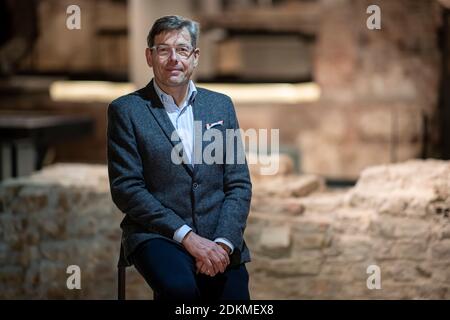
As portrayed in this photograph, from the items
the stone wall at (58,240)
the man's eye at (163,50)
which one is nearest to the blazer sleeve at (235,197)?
the man's eye at (163,50)

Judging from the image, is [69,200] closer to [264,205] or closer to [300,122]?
[264,205]

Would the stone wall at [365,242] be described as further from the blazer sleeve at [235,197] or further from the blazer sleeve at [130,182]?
the blazer sleeve at [130,182]

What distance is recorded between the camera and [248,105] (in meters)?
11.5

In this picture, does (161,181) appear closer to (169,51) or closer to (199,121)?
(199,121)

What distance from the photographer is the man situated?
10.5ft

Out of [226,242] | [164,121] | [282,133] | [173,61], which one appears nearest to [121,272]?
[226,242]

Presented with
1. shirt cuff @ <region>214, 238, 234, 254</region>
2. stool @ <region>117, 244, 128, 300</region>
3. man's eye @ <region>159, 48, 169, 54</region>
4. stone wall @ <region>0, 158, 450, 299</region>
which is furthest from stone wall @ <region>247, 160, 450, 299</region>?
man's eye @ <region>159, 48, 169, 54</region>

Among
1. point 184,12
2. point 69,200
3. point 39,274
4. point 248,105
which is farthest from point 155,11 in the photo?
point 39,274

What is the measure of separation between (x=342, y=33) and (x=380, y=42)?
0.66 meters

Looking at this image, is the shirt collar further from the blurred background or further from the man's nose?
the blurred background

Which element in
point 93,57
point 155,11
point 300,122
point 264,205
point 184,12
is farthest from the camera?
point 93,57

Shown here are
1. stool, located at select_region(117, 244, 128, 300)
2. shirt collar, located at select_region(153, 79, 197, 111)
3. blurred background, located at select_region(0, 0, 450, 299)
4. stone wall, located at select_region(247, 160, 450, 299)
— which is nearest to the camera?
shirt collar, located at select_region(153, 79, 197, 111)

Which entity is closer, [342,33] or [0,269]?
[0,269]

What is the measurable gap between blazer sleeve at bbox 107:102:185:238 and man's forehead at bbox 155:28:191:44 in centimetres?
32
